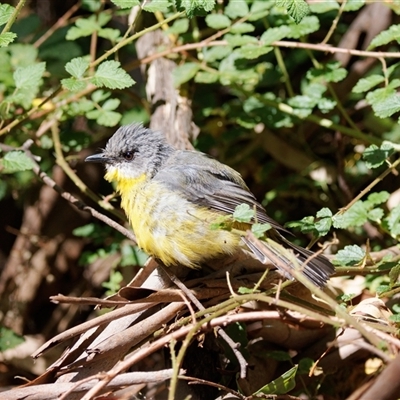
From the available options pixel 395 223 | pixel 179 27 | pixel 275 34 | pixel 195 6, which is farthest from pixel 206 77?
pixel 395 223

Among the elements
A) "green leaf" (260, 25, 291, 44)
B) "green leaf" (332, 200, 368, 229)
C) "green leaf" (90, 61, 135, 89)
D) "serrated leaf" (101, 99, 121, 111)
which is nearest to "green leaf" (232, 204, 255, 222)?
"green leaf" (332, 200, 368, 229)

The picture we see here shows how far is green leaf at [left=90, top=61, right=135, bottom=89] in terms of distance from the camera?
9.33ft

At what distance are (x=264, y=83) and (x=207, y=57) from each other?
70 centimetres

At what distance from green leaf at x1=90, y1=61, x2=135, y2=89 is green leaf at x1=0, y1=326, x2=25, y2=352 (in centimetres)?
141

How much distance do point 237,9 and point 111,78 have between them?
1.00 m

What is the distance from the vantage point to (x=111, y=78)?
2.87 meters

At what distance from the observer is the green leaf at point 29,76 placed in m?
3.17

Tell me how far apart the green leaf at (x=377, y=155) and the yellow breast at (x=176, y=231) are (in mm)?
670

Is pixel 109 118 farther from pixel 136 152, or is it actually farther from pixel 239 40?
pixel 239 40

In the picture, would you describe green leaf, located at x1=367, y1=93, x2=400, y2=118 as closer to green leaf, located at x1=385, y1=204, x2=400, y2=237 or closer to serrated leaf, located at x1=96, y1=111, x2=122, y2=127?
green leaf, located at x1=385, y1=204, x2=400, y2=237

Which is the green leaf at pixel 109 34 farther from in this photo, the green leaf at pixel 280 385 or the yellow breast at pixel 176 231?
the green leaf at pixel 280 385

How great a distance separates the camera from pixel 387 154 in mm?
2967

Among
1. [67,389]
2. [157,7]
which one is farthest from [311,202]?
[67,389]

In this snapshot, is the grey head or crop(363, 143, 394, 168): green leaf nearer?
crop(363, 143, 394, 168): green leaf
